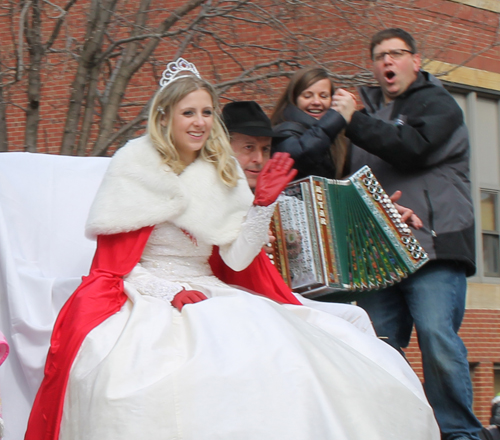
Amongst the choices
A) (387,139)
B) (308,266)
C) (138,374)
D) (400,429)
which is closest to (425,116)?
(387,139)

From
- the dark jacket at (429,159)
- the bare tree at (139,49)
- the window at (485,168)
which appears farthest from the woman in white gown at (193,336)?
the window at (485,168)

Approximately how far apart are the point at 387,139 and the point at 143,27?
3310mm

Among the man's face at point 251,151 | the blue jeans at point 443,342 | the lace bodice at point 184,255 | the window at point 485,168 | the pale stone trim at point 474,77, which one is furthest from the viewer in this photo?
the window at point 485,168

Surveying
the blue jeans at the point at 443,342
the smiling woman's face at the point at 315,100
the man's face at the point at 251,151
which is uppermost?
the smiling woman's face at the point at 315,100

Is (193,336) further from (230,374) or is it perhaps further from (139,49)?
(139,49)

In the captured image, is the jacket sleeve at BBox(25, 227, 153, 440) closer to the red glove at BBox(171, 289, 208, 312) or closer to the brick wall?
the red glove at BBox(171, 289, 208, 312)

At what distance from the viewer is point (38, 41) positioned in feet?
20.5

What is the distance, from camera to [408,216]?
4055 mm

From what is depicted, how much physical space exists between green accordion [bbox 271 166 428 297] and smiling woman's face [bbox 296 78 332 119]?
0.47 meters

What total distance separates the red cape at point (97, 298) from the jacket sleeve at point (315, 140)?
1.98ft

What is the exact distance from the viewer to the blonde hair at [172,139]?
378 centimetres

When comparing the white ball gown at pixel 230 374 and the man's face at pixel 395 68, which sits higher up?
the man's face at pixel 395 68

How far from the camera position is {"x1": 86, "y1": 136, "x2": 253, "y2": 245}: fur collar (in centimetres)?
361

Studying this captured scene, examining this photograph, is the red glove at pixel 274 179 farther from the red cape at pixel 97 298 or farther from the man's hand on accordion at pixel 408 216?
the man's hand on accordion at pixel 408 216
